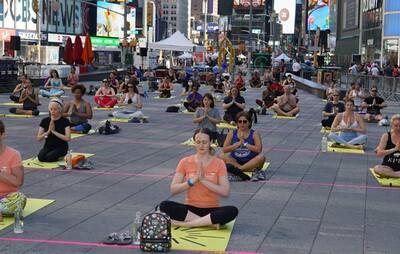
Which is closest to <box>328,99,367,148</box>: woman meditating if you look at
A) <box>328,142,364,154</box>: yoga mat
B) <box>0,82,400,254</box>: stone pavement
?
<box>328,142,364,154</box>: yoga mat

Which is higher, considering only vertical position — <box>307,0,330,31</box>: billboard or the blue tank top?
<box>307,0,330,31</box>: billboard

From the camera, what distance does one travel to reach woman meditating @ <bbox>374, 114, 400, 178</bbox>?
1106cm

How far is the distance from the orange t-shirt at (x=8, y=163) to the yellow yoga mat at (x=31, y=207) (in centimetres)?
31

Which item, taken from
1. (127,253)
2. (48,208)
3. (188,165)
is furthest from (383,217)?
(48,208)

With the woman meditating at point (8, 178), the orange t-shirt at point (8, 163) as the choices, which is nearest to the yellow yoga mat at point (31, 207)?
the woman meditating at point (8, 178)

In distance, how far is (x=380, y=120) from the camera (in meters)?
21.3

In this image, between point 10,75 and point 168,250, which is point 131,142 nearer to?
point 168,250

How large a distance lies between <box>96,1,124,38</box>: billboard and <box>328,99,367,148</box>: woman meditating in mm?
74561

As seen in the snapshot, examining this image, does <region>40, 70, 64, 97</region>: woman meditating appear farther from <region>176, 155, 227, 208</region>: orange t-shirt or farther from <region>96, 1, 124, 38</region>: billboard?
<region>96, 1, 124, 38</region>: billboard

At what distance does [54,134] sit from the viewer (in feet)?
39.1

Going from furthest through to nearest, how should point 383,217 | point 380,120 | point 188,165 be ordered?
1. point 380,120
2. point 383,217
3. point 188,165

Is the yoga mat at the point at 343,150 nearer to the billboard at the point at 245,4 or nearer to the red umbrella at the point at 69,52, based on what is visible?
the red umbrella at the point at 69,52

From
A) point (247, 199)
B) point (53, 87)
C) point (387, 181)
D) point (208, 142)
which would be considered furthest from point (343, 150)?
point (53, 87)

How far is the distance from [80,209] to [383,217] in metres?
3.75
